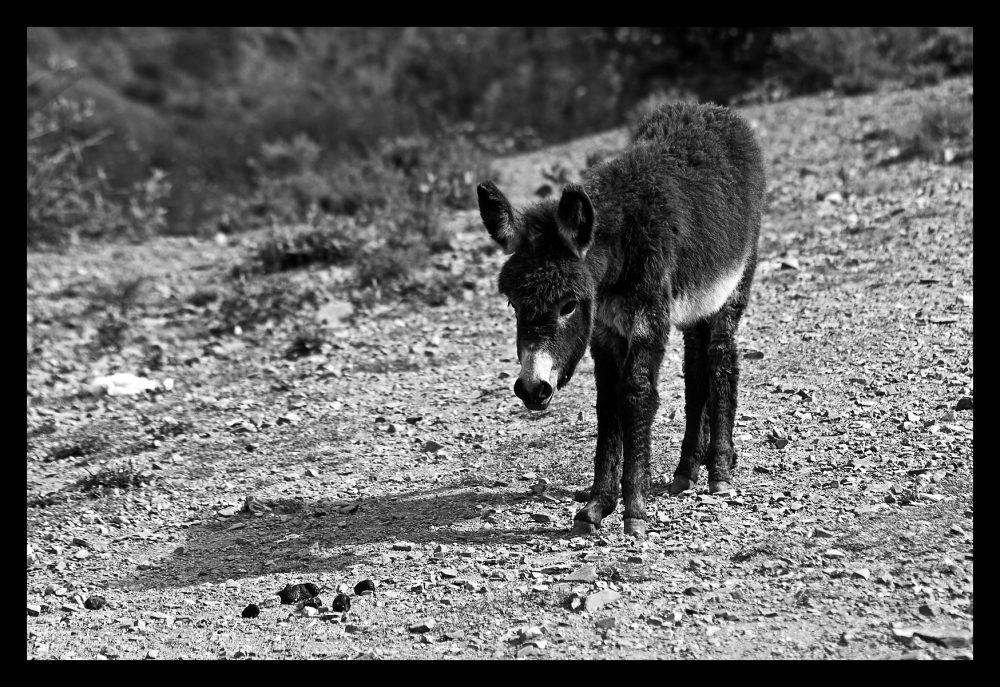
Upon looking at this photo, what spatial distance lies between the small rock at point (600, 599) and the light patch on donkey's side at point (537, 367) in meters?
1.13

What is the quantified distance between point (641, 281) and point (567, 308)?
56 centimetres

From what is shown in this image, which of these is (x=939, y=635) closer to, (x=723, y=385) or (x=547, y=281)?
(x=723, y=385)

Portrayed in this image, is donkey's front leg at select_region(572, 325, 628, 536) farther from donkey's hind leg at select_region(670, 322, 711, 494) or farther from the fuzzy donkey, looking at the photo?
donkey's hind leg at select_region(670, 322, 711, 494)

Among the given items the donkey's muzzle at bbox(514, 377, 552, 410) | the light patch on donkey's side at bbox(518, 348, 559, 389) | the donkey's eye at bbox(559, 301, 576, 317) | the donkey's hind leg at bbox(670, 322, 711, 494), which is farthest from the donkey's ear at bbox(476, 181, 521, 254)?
the donkey's hind leg at bbox(670, 322, 711, 494)

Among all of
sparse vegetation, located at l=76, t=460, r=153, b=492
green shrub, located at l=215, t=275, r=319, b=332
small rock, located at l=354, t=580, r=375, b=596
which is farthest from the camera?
green shrub, located at l=215, t=275, r=319, b=332

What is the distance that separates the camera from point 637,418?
6293 millimetres

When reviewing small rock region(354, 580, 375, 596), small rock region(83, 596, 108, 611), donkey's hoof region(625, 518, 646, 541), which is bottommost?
small rock region(83, 596, 108, 611)

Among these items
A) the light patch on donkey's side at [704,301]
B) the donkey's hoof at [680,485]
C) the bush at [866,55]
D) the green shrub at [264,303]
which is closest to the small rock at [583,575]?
the donkey's hoof at [680,485]

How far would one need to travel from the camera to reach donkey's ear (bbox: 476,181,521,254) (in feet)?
19.2

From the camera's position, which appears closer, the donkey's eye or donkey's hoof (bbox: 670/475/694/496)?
the donkey's eye

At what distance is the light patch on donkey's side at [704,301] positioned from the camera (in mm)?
6383

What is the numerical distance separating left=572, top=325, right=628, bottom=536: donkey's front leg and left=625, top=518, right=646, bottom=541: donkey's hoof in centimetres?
16

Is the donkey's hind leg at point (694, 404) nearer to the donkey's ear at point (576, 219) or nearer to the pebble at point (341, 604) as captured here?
the donkey's ear at point (576, 219)
